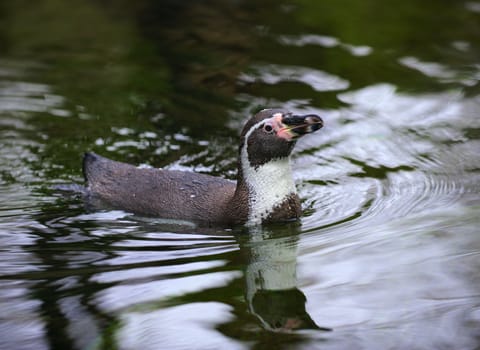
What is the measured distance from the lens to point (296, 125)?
6.67 meters

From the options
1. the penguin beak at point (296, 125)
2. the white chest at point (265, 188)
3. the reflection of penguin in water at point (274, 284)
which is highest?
the penguin beak at point (296, 125)

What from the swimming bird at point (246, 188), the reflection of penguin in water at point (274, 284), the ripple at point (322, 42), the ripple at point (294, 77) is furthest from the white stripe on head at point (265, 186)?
the ripple at point (322, 42)

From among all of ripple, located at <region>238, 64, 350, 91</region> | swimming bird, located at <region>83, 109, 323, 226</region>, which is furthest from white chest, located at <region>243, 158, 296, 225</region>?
ripple, located at <region>238, 64, 350, 91</region>

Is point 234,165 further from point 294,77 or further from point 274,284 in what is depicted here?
point 274,284

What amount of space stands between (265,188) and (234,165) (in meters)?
1.89

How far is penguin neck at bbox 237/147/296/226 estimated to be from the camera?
6.92 meters

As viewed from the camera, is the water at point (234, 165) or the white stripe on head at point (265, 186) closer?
the water at point (234, 165)

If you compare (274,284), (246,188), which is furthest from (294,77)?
(274,284)

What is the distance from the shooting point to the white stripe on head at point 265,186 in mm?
A: 6914

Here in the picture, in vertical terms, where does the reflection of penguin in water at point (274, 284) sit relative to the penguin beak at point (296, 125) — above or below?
below

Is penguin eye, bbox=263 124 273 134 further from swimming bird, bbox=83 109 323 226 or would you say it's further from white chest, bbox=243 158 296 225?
white chest, bbox=243 158 296 225

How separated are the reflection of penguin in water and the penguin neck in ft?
0.56

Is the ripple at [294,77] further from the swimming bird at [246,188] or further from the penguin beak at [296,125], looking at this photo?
the penguin beak at [296,125]

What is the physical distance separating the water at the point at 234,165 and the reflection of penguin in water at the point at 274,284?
0.8 inches
